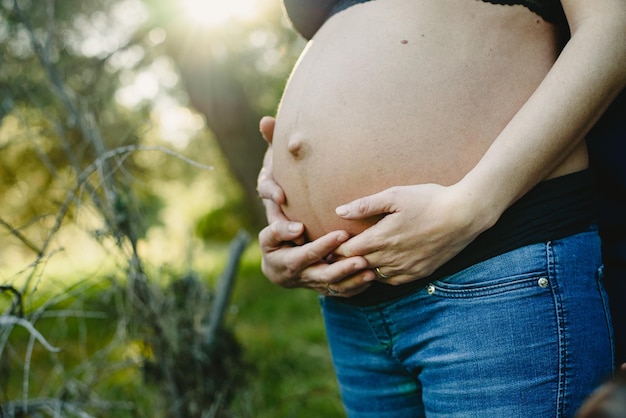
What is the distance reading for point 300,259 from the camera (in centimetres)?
108

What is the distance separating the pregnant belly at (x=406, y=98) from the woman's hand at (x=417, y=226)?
0.08m

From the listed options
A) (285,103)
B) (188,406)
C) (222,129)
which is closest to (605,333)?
(285,103)

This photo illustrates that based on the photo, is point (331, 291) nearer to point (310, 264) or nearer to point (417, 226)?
A: point (310, 264)

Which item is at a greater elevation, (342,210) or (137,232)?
(342,210)

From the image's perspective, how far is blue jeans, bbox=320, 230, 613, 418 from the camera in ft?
3.03

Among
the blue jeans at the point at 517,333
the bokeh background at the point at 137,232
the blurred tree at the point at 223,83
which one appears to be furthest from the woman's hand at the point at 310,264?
the blurred tree at the point at 223,83

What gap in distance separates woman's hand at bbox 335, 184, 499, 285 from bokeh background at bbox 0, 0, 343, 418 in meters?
0.50

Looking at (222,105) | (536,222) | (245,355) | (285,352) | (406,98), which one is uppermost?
(406,98)

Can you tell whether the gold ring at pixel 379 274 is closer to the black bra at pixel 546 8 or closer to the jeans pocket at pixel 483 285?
the jeans pocket at pixel 483 285

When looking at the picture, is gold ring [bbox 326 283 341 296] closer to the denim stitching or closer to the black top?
the black top

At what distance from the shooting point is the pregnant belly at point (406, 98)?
39.3 inches

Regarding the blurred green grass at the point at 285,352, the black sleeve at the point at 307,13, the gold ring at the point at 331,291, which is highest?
the black sleeve at the point at 307,13

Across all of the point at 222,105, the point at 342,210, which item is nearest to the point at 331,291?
the point at 342,210

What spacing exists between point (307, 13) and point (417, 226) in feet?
2.20
